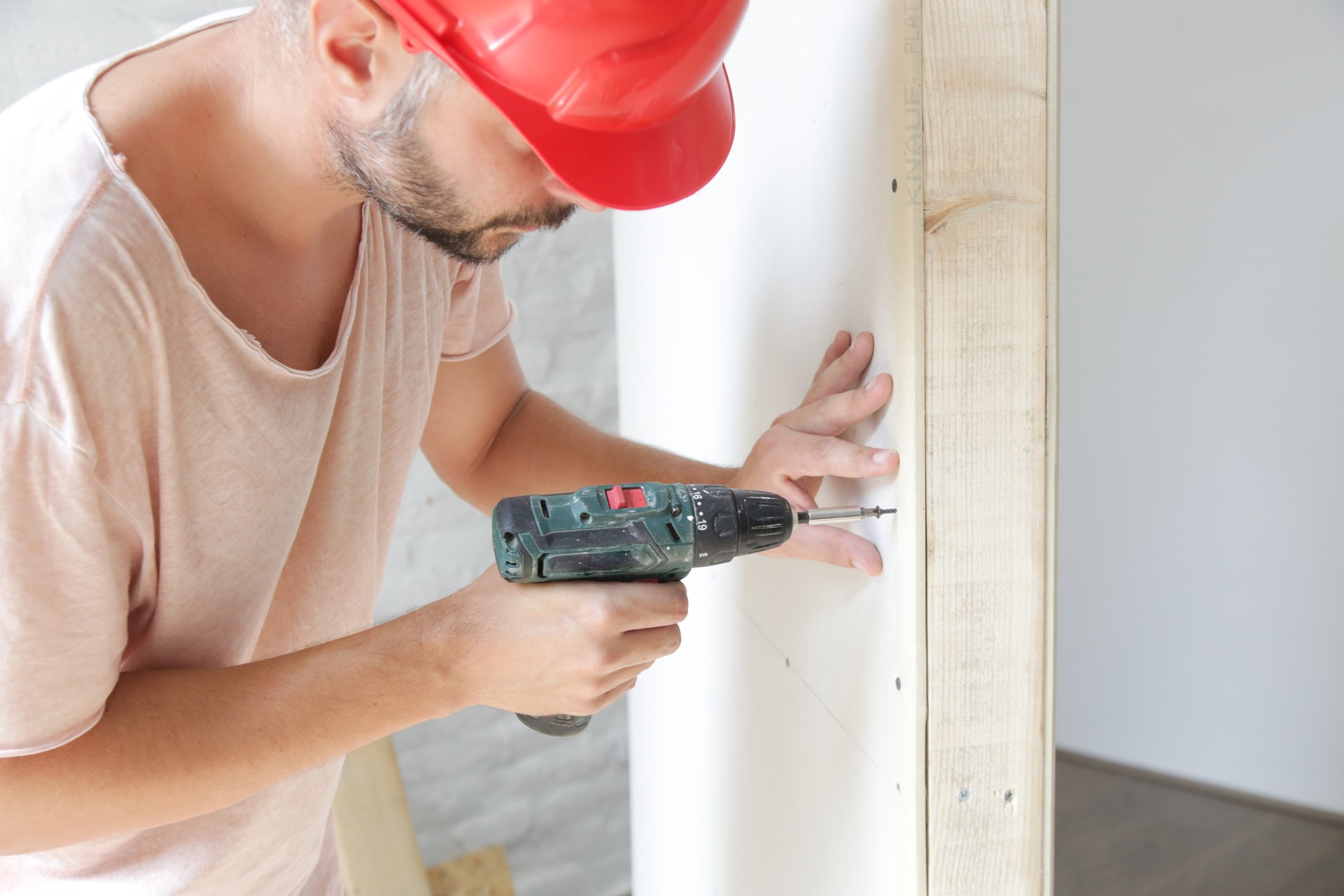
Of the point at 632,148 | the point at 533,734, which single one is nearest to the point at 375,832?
the point at 533,734

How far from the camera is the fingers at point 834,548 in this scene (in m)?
0.81

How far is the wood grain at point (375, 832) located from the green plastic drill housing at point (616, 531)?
3.34ft

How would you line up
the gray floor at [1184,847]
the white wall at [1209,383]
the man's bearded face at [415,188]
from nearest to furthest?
1. the man's bearded face at [415,188]
2. the white wall at [1209,383]
3. the gray floor at [1184,847]

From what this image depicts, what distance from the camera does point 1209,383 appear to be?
195 centimetres

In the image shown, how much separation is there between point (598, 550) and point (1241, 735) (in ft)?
6.49

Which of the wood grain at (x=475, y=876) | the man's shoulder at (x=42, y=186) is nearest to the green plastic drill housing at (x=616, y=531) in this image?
the man's shoulder at (x=42, y=186)

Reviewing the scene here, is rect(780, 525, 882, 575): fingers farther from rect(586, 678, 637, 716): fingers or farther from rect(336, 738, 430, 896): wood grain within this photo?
rect(336, 738, 430, 896): wood grain

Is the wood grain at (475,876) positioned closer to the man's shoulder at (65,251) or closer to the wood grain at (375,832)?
the wood grain at (375,832)

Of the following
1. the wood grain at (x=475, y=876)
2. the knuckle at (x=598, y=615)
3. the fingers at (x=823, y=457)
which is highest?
the fingers at (x=823, y=457)

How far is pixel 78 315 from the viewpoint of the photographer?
23.9 inches

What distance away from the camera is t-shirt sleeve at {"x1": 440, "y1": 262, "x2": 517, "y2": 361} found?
1031 millimetres

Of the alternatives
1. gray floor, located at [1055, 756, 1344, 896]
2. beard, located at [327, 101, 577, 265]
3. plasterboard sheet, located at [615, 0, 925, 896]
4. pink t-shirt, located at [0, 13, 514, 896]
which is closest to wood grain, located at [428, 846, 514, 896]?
plasterboard sheet, located at [615, 0, 925, 896]

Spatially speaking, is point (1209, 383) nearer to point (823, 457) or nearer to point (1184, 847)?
point (1184, 847)

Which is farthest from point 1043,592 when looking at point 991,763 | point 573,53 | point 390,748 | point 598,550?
point 390,748
